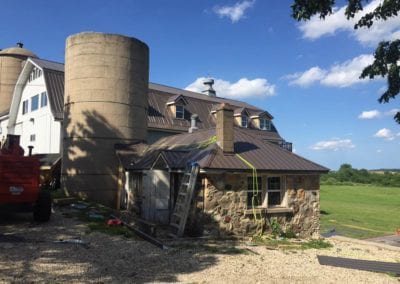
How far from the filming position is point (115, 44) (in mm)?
21969

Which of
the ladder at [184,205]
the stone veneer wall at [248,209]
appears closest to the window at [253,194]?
the stone veneer wall at [248,209]

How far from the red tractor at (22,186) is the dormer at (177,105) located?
19.9 meters

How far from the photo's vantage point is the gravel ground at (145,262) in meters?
8.40

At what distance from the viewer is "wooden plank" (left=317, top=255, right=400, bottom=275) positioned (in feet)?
34.0

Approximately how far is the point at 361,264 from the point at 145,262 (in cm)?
573

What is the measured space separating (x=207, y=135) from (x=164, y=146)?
2.98 metres

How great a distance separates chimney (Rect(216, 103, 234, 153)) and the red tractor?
6.54 metres

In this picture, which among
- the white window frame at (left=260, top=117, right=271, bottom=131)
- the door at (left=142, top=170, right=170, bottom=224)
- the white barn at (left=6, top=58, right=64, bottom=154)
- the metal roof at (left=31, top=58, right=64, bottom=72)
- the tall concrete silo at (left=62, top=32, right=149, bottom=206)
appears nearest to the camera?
the door at (left=142, top=170, right=170, bottom=224)

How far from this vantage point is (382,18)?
1018 centimetres

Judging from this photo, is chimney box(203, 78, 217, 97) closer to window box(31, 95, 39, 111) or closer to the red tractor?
window box(31, 95, 39, 111)

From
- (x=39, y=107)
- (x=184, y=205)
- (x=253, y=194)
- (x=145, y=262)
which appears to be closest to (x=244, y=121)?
(x=39, y=107)

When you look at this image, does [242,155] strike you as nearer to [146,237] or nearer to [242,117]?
[146,237]

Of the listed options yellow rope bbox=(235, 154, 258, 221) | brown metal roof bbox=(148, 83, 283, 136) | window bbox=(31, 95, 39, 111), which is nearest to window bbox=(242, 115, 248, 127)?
brown metal roof bbox=(148, 83, 283, 136)

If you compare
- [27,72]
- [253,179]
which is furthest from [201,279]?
[27,72]
